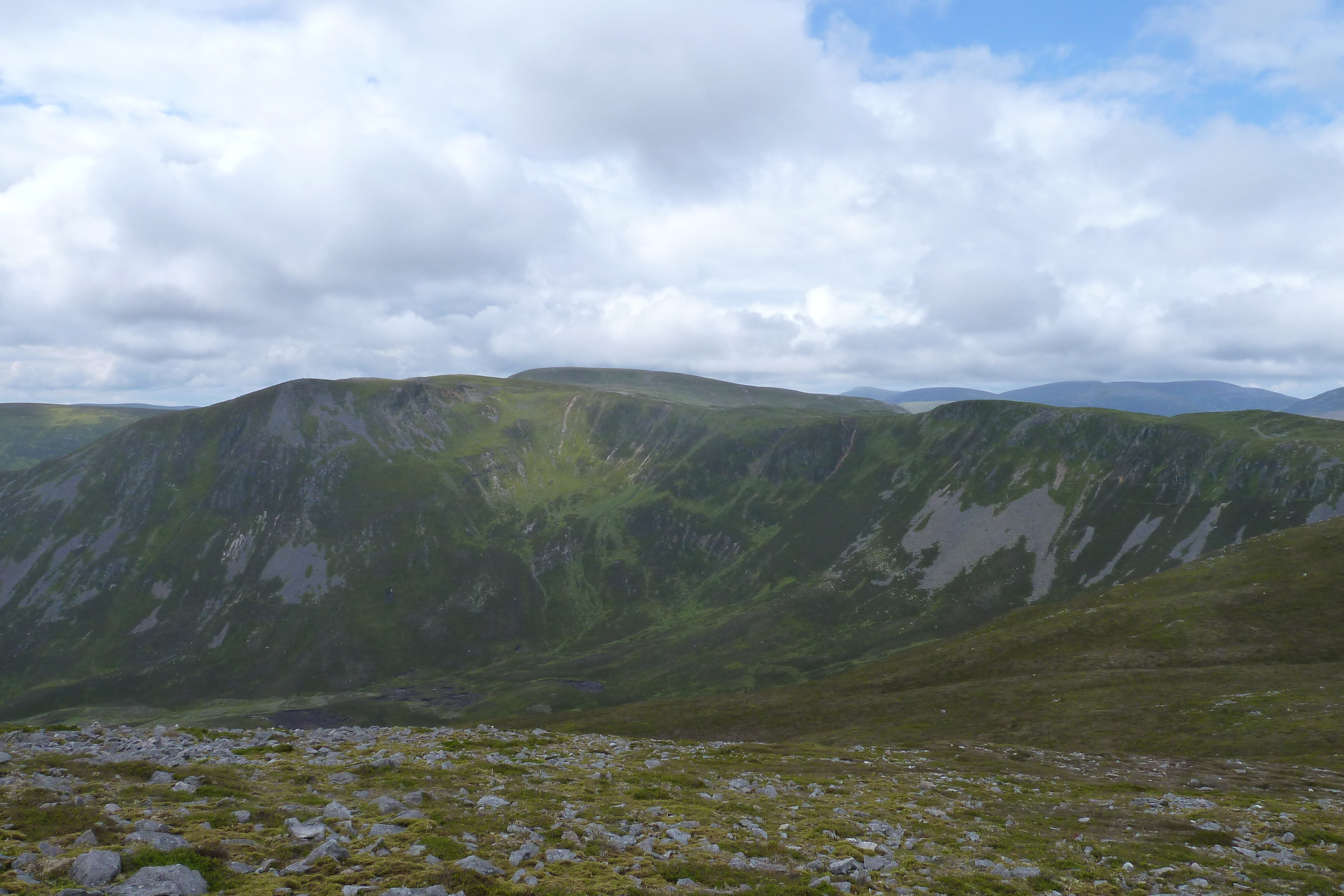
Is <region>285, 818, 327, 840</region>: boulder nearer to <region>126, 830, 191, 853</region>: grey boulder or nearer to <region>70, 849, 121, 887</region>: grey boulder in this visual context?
<region>126, 830, 191, 853</region>: grey boulder

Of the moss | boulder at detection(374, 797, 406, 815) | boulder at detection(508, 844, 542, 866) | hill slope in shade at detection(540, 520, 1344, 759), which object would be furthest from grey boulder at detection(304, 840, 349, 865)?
hill slope in shade at detection(540, 520, 1344, 759)

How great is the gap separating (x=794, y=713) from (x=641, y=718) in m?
28.8

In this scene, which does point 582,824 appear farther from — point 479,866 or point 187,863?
point 187,863

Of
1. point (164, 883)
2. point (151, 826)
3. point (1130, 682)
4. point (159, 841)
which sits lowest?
point (1130, 682)

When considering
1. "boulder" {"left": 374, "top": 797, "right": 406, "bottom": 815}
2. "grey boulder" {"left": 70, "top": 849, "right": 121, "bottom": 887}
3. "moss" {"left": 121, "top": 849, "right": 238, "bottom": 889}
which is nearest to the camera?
"grey boulder" {"left": 70, "top": 849, "right": 121, "bottom": 887}

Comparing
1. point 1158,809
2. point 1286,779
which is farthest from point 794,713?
point 1158,809

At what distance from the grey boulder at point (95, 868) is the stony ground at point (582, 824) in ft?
0.21

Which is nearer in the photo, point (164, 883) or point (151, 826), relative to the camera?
point (164, 883)

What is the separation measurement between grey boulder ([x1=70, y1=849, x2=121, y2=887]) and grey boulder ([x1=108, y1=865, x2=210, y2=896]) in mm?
609

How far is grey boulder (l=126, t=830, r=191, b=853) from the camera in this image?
1822 centimetres

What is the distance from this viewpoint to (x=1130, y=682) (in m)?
82.1

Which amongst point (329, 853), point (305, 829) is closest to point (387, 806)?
point (305, 829)

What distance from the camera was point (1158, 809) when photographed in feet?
116

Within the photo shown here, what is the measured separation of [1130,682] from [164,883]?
97291 mm
